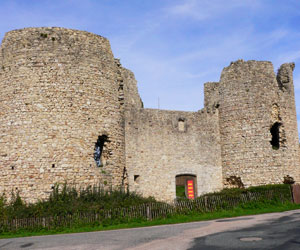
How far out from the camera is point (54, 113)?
53.8 feet

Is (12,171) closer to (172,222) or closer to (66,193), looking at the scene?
(66,193)

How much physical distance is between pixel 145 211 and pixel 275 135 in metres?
11.2

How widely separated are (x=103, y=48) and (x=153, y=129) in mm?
5712

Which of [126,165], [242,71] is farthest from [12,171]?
[242,71]

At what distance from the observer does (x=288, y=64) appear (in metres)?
24.3

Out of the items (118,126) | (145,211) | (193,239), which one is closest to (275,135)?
(118,126)

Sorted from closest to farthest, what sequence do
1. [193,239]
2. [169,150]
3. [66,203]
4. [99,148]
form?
[193,239], [66,203], [99,148], [169,150]

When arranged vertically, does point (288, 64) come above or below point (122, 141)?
above

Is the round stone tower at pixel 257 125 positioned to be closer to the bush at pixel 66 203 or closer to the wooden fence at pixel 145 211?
the wooden fence at pixel 145 211

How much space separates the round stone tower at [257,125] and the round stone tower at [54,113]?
819 cm

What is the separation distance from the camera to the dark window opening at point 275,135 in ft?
75.8

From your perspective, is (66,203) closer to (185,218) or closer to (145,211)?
(145,211)

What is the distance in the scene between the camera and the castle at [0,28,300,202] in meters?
16.2

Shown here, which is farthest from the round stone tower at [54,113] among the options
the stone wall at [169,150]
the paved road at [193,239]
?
the paved road at [193,239]
